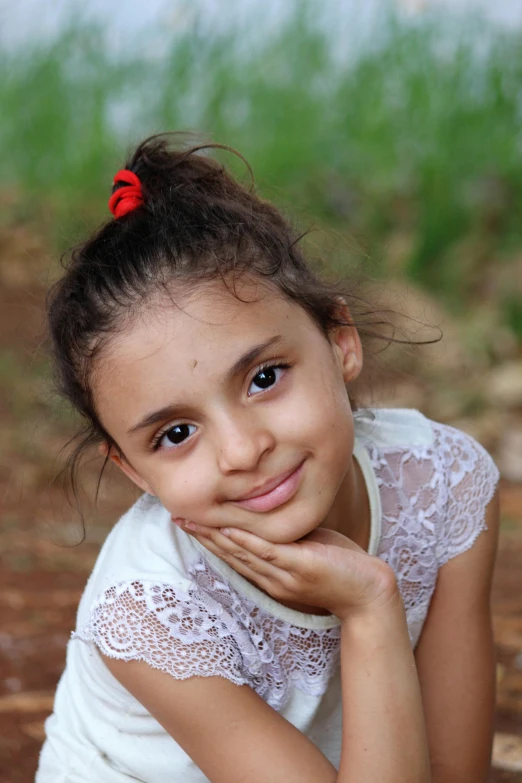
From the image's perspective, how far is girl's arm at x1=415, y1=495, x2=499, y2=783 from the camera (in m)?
2.19

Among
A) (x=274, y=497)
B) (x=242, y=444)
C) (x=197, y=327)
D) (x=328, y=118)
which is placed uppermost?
(x=197, y=327)

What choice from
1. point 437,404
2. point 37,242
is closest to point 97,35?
point 37,242

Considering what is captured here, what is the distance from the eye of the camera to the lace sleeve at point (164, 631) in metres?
1.86

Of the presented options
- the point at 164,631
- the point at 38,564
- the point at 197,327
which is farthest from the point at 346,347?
the point at 38,564

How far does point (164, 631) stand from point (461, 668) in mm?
703

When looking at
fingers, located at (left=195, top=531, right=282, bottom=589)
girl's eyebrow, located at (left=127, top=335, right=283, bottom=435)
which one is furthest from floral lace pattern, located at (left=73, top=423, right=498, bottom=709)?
girl's eyebrow, located at (left=127, top=335, right=283, bottom=435)

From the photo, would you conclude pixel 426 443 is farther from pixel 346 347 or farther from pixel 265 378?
pixel 265 378

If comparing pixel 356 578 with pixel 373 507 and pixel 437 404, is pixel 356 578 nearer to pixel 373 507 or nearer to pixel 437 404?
pixel 373 507

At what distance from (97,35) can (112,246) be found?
4.88m

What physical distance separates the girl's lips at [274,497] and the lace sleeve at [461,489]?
61 cm

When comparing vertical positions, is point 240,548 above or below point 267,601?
above

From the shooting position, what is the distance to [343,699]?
1.84m

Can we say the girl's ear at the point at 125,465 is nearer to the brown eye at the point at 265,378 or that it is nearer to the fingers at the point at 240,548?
the fingers at the point at 240,548

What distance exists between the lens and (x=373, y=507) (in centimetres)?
224
